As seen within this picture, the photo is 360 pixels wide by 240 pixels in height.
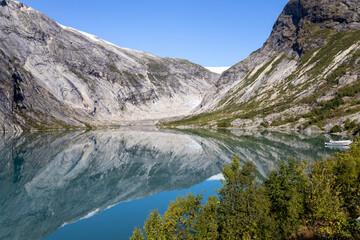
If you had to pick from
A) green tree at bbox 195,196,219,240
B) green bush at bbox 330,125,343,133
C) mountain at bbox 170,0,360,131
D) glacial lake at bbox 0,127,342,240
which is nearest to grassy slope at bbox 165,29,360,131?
mountain at bbox 170,0,360,131

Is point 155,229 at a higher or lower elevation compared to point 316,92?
higher

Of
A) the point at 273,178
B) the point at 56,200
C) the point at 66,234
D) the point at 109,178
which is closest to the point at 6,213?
the point at 56,200

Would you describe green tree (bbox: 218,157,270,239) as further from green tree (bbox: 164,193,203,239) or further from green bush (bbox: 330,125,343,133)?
green bush (bbox: 330,125,343,133)

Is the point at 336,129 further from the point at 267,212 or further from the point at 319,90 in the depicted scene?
the point at 267,212

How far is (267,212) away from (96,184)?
36761mm

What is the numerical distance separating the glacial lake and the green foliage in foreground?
9.30 m

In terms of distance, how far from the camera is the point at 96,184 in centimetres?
4859

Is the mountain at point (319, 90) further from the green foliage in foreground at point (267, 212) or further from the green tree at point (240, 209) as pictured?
the green tree at point (240, 209)

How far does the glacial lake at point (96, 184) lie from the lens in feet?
96.3

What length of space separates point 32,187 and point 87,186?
9365 millimetres

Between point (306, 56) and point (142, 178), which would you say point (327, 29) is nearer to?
point (306, 56)

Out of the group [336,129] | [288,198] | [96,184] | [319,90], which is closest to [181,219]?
[288,198]

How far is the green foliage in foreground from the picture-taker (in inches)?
712

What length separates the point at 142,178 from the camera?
53750 millimetres
